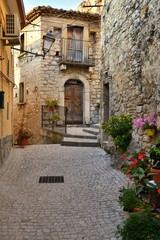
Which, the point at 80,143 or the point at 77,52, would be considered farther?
the point at 77,52

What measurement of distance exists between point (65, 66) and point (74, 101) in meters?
2.11

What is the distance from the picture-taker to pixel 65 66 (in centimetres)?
1555

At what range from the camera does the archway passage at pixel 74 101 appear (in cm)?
1625

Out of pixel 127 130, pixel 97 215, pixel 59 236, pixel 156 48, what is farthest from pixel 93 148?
pixel 59 236

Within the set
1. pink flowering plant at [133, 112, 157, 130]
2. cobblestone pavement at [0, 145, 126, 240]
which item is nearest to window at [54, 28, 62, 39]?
cobblestone pavement at [0, 145, 126, 240]

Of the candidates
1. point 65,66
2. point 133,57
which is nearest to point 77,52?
point 65,66

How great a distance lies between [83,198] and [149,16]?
4.03 metres

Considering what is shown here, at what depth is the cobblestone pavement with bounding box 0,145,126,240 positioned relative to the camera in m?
3.47

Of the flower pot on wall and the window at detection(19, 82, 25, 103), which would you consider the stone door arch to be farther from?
the flower pot on wall

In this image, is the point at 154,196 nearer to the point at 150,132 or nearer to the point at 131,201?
the point at 131,201

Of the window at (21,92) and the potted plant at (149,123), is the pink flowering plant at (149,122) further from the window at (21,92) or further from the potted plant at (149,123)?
the window at (21,92)

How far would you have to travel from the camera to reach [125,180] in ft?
19.3

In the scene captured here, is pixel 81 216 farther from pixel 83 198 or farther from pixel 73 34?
pixel 73 34

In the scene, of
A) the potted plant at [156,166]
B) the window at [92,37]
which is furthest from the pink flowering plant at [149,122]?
the window at [92,37]
